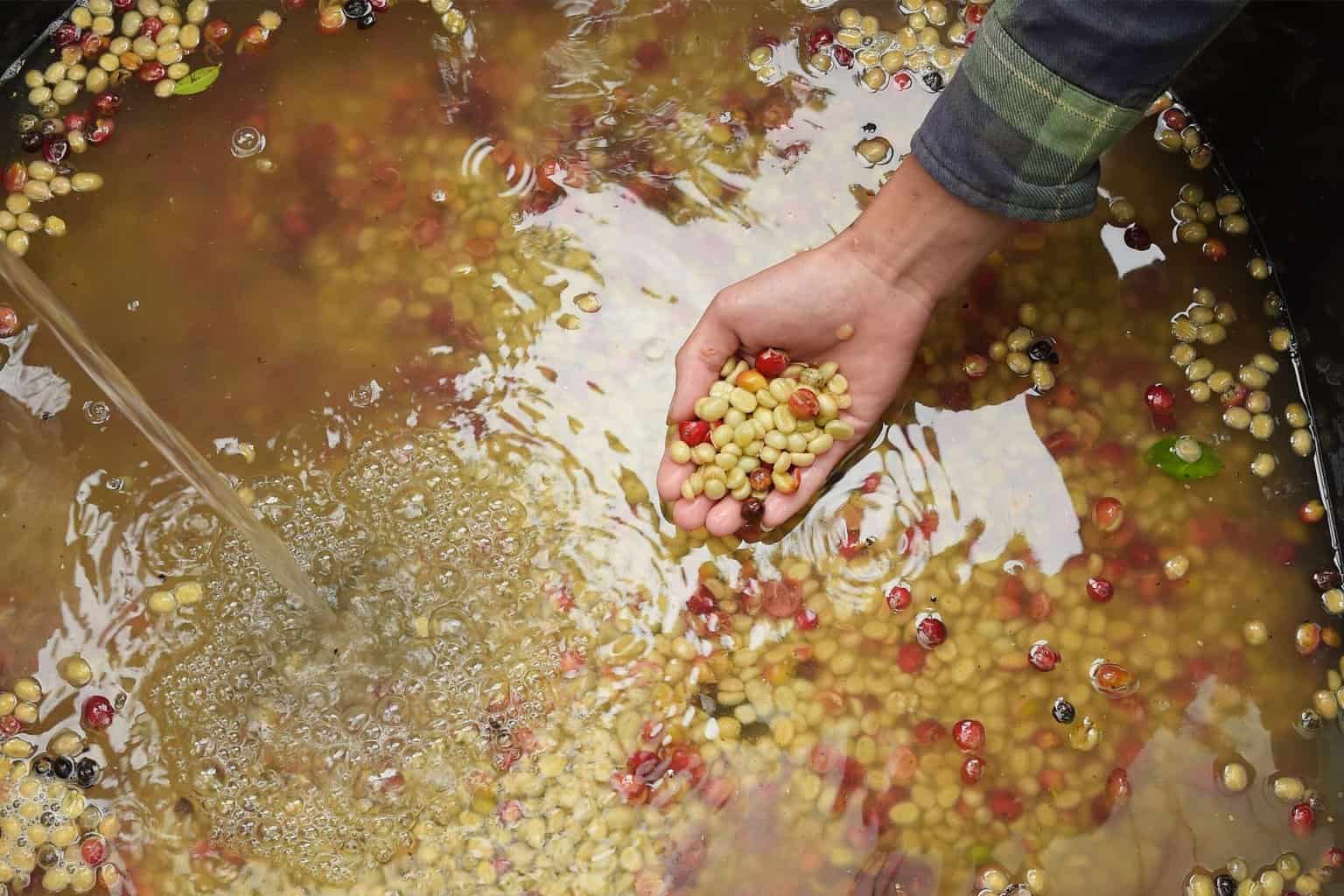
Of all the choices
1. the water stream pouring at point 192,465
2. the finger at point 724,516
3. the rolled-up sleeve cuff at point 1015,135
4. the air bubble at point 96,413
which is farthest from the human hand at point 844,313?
the air bubble at point 96,413

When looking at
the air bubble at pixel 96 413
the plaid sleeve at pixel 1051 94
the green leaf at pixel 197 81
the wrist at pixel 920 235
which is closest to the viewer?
the plaid sleeve at pixel 1051 94

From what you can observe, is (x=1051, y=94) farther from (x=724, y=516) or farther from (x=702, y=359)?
(x=724, y=516)

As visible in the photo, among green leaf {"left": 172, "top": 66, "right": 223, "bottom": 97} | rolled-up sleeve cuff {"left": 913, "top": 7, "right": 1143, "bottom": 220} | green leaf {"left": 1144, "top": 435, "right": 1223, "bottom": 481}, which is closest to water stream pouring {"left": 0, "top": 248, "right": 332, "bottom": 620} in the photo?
green leaf {"left": 172, "top": 66, "right": 223, "bottom": 97}

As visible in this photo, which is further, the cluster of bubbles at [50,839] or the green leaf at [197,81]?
the green leaf at [197,81]

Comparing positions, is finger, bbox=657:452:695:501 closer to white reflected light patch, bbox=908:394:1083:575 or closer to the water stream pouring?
white reflected light patch, bbox=908:394:1083:575

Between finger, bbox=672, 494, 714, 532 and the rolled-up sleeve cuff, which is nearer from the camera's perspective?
the rolled-up sleeve cuff

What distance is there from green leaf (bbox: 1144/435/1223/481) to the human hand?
1.65 ft

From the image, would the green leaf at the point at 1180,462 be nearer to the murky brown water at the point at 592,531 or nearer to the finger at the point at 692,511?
the murky brown water at the point at 592,531

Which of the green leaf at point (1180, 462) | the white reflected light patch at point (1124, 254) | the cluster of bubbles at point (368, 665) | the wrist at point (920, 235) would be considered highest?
the wrist at point (920, 235)

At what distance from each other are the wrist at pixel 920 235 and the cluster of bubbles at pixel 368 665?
0.76m

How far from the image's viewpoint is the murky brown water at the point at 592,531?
1913mm

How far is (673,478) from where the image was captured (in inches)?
77.8

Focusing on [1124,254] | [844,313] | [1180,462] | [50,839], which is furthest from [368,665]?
[1124,254]

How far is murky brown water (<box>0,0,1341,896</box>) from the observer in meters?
1.91
